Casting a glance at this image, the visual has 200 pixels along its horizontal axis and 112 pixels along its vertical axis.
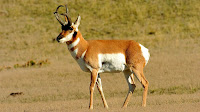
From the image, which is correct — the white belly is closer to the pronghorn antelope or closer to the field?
the pronghorn antelope

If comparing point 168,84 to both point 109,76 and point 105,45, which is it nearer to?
point 109,76

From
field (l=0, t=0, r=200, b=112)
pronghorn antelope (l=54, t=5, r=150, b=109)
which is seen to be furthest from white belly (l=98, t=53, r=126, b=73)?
field (l=0, t=0, r=200, b=112)

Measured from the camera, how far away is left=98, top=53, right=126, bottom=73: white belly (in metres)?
10.9

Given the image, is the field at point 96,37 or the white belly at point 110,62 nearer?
the white belly at point 110,62

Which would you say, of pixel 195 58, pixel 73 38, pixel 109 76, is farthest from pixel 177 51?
pixel 73 38

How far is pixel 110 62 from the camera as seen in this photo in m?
10.9

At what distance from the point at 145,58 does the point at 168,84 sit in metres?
5.82

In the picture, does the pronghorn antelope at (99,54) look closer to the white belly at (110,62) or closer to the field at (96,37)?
the white belly at (110,62)

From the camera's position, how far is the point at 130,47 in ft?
36.8

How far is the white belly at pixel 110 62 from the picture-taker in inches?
429

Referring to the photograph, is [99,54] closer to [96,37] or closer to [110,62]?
[110,62]

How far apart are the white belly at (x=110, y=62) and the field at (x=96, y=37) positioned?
898 millimetres

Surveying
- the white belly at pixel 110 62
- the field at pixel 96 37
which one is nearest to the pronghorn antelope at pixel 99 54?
the white belly at pixel 110 62

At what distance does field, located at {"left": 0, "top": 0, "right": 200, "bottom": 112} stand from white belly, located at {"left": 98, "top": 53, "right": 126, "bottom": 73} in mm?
898
